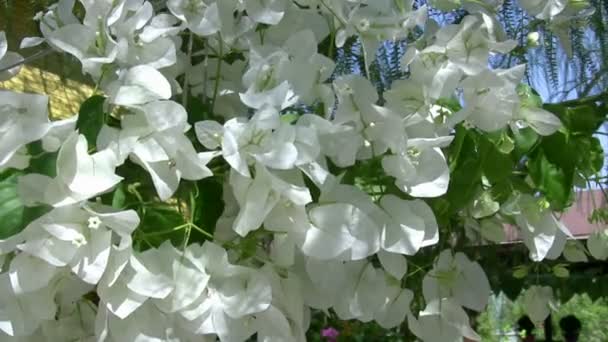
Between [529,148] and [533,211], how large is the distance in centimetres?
4

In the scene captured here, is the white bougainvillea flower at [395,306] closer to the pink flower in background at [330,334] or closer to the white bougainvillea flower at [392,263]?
the white bougainvillea flower at [392,263]

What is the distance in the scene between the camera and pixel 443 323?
0.48 meters

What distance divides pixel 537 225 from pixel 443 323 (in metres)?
0.08

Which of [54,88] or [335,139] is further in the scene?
[54,88]

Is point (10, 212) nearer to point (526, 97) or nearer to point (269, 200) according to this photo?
point (269, 200)

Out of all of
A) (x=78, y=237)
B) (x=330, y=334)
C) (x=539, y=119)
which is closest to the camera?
(x=78, y=237)

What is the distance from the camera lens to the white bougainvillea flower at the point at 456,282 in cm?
49

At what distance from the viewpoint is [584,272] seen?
1.42m

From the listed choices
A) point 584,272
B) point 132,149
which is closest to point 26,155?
point 132,149

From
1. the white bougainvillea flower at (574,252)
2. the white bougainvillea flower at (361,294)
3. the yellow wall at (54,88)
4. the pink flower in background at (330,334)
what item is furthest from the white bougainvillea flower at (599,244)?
the pink flower in background at (330,334)

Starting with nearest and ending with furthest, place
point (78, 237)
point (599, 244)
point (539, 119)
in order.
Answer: point (78, 237), point (539, 119), point (599, 244)

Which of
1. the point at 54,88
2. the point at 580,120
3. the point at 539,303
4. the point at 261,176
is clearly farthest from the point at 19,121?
the point at 54,88

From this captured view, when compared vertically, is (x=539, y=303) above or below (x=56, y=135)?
below

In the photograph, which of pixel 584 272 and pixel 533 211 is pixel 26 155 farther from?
pixel 584 272
